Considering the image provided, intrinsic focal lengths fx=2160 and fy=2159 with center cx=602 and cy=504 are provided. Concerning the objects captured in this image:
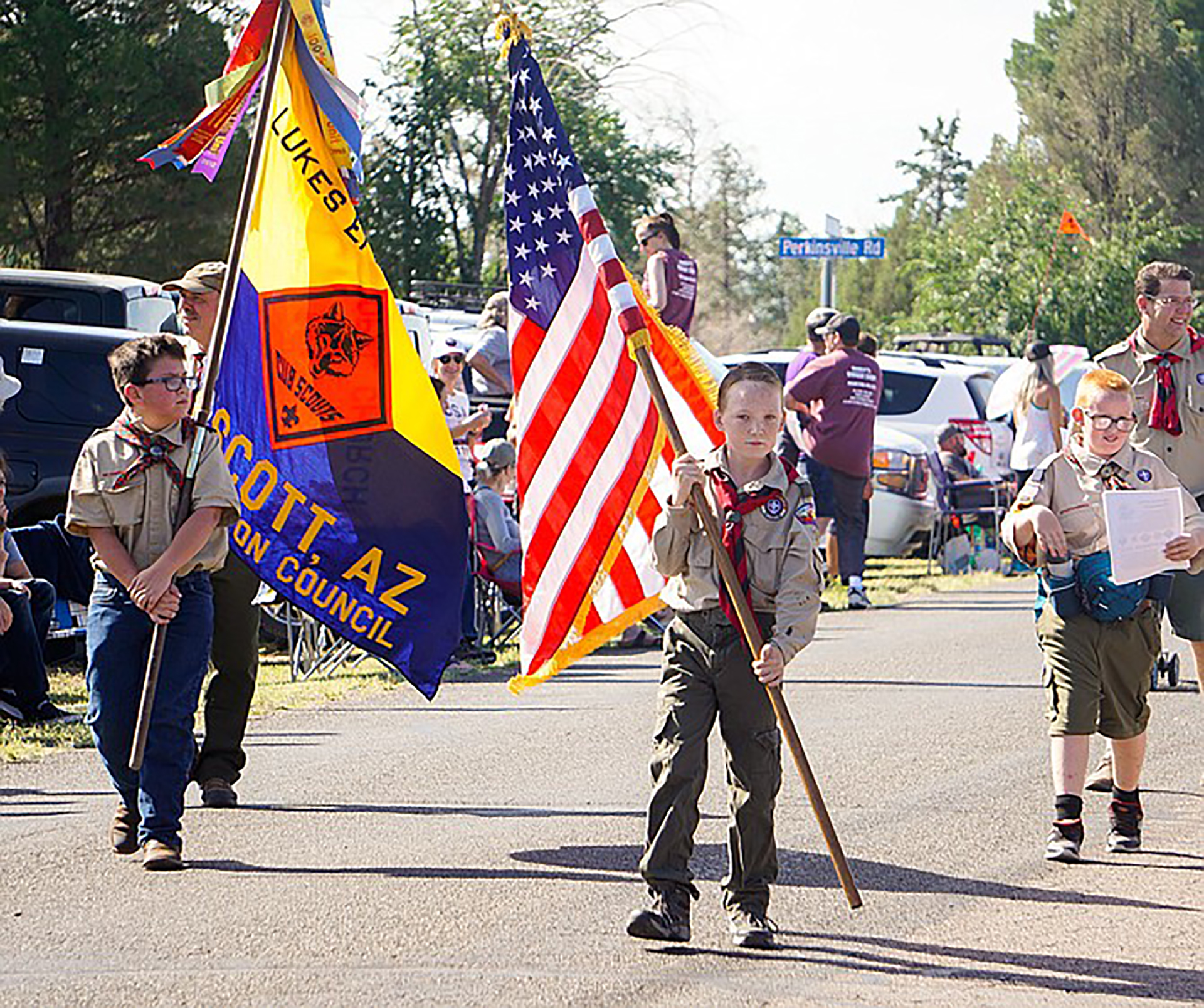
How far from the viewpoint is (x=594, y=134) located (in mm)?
35875

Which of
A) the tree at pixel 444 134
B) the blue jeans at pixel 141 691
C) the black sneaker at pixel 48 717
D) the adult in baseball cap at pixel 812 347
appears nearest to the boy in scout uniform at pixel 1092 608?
the blue jeans at pixel 141 691

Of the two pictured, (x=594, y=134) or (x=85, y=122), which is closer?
(x=85, y=122)

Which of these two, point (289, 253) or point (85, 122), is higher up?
point (85, 122)

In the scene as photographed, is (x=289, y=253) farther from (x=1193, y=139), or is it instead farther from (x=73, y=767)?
(x=1193, y=139)

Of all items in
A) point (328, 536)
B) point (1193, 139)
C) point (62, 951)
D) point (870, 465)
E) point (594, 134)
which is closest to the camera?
point (62, 951)

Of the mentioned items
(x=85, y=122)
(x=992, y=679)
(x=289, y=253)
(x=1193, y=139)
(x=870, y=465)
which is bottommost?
(x=992, y=679)

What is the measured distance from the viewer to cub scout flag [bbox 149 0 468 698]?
8133 millimetres

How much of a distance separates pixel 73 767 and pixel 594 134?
2765cm

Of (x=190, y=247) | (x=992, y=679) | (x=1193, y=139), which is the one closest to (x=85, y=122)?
(x=190, y=247)

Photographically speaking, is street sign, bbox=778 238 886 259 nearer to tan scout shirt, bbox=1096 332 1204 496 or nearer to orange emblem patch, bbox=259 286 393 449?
tan scout shirt, bbox=1096 332 1204 496

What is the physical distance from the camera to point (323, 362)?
27.0 feet

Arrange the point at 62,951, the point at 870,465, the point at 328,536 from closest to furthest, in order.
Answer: the point at 62,951 → the point at 328,536 → the point at 870,465

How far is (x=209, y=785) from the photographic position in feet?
27.1

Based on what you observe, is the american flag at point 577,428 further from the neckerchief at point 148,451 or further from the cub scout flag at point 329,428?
the neckerchief at point 148,451
